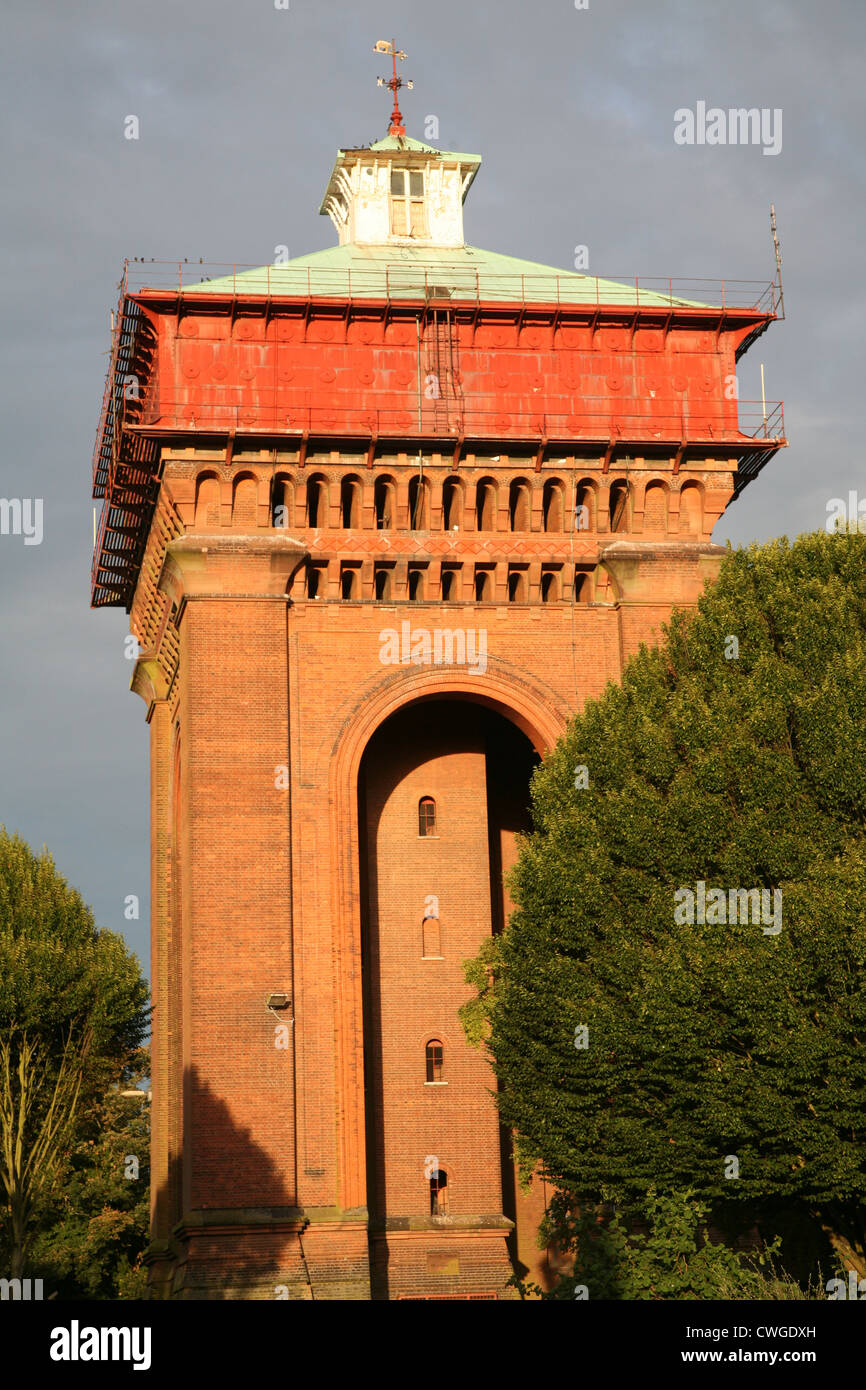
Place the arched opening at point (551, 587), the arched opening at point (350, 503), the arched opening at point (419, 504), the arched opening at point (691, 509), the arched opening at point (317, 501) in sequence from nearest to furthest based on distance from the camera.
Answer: the arched opening at point (317, 501)
the arched opening at point (350, 503)
the arched opening at point (419, 504)
the arched opening at point (551, 587)
the arched opening at point (691, 509)

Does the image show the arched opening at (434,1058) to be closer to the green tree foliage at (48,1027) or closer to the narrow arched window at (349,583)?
the narrow arched window at (349,583)

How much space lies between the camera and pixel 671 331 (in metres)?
43.3

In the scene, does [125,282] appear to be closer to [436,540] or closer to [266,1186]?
[436,540]

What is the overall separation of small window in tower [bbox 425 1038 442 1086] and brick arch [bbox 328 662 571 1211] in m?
2.71

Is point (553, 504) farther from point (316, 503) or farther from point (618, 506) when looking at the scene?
point (316, 503)

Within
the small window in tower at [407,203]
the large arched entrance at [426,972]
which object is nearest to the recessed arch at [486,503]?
the large arched entrance at [426,972]

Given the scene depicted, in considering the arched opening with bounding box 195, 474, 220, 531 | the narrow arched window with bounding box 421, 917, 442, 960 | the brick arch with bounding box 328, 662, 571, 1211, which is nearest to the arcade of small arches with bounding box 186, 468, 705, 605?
the arched opening with bounding box 195, 474, 220, 531

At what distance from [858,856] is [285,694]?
13.8 m

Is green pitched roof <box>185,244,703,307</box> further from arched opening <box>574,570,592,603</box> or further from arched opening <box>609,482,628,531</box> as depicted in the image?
arched opening <box>574,570,592,603</box>

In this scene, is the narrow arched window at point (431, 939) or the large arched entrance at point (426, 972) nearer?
the large arched entrance at point (426, 972)

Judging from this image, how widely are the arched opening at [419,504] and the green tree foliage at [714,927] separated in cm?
774

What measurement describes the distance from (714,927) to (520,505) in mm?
13952

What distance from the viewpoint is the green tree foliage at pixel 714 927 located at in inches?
1194
